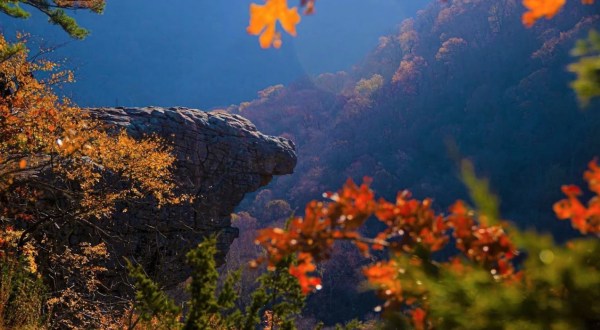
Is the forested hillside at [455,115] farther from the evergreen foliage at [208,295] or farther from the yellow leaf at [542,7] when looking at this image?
the yellow leaf at [542,7]

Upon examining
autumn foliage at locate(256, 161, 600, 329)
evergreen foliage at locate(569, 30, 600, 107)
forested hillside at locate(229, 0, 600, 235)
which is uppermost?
forested hillside at locate(229, 0, 600, 235)

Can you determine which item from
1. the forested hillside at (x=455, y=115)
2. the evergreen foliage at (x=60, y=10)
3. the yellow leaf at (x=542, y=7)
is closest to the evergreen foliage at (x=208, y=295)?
the yellow leaf at (x=542, y=7)

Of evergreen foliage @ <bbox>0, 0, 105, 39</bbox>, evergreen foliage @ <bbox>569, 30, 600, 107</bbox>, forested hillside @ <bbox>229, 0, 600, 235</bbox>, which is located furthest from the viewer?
forested hillside @ <bbox>229, 0, 600, 235</bbox>

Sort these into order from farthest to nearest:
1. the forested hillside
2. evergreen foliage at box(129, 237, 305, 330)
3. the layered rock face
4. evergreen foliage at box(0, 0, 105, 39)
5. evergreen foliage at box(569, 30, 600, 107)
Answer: the forested hillside < the layered rock face < evergreen foliage at box(0, 0, 105, 39) < evergreen foliage at box(129, 237, 305, 330) < evergreen foliage at box(569, 30, 600, 107)

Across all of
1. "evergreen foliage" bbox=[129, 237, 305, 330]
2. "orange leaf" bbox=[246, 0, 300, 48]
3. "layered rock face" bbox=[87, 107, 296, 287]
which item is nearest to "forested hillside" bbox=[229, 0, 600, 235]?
"layered rock face" bbox=[87, 107, 296, 287]

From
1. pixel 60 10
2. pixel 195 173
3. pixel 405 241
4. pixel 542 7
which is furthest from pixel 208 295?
pixel 195 173

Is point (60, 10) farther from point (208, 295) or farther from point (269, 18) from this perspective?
point (269, 18)

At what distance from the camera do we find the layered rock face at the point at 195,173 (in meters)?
11.5

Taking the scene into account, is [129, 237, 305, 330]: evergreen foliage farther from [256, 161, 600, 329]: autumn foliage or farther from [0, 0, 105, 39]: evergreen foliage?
[0, 0, 105, 39]: evergreen foliage

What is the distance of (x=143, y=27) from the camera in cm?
10250

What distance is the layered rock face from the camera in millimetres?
11547

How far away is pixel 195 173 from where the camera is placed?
1310cm

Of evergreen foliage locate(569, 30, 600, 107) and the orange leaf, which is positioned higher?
evergreen foliage locate(569, 30, 600, 107)

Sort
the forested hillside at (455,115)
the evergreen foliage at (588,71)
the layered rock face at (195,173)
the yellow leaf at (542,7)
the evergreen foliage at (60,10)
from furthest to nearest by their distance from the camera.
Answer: the forested hillside at (455,115) < the layered rock face at (195,173) < the evergreen foliage at (60,10) < the evergreen foliage at (588,71) < the yellow leaf at (542,7)
